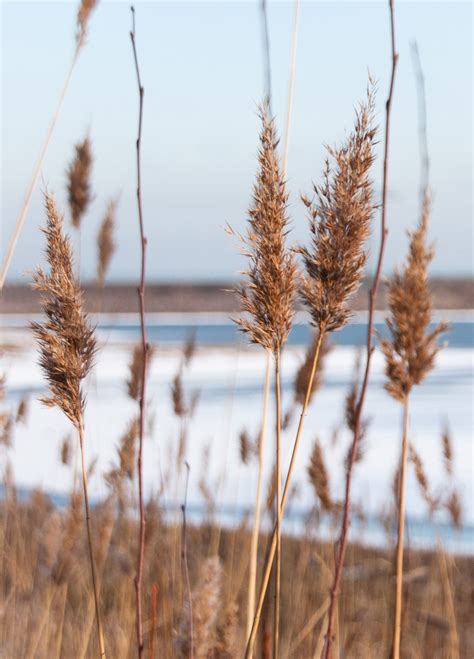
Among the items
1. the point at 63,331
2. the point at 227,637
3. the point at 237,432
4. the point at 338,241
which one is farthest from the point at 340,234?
the point at 237,432

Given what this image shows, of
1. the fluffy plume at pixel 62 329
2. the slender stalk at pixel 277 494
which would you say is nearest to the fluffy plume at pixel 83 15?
the fluffy plume at pixel 62 329

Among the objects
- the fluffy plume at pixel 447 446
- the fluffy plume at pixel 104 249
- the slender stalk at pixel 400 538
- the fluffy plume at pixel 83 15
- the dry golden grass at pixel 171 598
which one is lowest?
the dry golden grass at pixel 171 598

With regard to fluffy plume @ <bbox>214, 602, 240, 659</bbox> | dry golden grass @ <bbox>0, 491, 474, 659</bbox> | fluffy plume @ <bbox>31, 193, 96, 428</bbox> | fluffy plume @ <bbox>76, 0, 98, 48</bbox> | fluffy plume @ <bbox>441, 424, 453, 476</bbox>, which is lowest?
dry golden grass @ <bbox>0, 491, 474, 659</bbox>

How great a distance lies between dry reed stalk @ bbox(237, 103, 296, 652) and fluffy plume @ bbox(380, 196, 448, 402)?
0.19 meters

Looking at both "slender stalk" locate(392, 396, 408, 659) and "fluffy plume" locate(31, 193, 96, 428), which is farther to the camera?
"slender stalk" locate(392, 396, 408, 659)

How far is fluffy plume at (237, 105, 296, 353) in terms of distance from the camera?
38.7 inches

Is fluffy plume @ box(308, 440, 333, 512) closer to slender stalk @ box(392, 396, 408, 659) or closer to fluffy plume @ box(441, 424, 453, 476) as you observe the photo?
slender stalk @ box(392, 396, 408, 659)

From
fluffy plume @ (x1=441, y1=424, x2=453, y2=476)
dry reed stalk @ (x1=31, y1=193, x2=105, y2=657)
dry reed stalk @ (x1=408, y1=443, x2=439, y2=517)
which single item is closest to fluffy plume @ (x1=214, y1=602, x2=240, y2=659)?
dry reed stalk @ (x1=31, y1=193, x2=105, y2=657)

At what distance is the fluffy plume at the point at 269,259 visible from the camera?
3.22 ft

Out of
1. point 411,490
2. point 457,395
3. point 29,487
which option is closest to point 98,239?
point 29,487

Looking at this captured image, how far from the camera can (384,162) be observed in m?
0.97

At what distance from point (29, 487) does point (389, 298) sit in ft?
21.6

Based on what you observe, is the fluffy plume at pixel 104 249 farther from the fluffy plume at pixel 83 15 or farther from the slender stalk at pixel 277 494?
the slender stalk at pixel 277 494

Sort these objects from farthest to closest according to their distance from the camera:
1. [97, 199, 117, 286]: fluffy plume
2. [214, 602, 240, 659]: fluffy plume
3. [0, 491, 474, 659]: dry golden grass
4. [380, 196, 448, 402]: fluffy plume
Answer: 1. [97, 199, 117, 286]: fluffy plume
2. [0, 491, 474, 659]: dry golden grass
3. [214, 602, 240, 659]: fluffy plume
4. [380, 196, 448, 402]: fluffy plume
